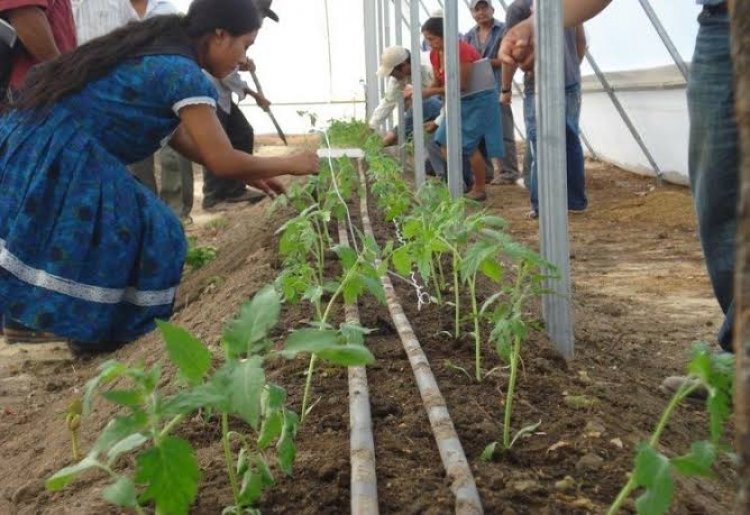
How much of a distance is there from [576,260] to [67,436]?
349 centimetres

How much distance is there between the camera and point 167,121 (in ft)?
12.5

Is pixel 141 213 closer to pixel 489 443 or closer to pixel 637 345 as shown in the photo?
pixel 637 345

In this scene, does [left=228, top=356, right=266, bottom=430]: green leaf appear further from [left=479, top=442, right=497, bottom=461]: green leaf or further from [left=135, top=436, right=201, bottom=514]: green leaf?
[left=479, top=442, right=497, bottom=461]: green leaf

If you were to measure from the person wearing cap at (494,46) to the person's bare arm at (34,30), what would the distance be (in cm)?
482

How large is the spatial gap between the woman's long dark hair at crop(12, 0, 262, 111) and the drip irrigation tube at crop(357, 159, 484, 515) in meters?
1.31

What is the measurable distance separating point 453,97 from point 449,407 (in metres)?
3.27

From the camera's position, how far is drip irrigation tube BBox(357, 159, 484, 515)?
1.73 meters

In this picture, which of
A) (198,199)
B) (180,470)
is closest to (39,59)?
(180,470)

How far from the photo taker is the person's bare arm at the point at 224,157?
3699 mm

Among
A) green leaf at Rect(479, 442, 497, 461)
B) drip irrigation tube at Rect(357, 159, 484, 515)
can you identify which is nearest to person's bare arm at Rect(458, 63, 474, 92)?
drip irrigation tube at Rect(357, 159, 484, 515)

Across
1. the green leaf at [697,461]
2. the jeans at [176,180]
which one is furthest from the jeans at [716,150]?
the jeans at [176,180]

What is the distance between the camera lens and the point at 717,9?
254 cm

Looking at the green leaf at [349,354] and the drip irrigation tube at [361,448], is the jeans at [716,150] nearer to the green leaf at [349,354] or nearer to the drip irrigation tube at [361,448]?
the drip irrigation tube at [361,448]

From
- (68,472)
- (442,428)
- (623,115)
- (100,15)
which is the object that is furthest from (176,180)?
(68,472)
